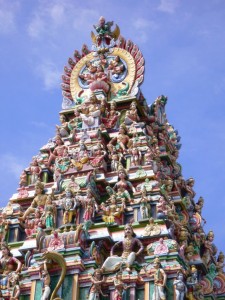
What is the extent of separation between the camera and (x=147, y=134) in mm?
34875

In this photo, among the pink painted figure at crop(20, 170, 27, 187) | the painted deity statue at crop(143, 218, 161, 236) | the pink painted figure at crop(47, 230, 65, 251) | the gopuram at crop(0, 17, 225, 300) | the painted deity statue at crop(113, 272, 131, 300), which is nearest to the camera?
the painted deity statue at crop(113, 272, 131, 300)

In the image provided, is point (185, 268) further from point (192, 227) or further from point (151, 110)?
point (151, 110)

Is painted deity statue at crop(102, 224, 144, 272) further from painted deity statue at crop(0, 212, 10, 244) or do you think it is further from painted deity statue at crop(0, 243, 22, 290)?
painted deity statue at crop(0, 212, 10, 244)

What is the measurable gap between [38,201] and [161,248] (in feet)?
18.4

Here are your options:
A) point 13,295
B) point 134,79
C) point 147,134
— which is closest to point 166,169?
point 147,134

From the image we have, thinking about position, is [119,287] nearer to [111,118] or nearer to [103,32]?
[111,118]

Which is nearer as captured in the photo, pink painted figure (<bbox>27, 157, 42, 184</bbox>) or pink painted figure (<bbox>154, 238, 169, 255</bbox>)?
pink painted figure (<bbox>154, 238, 169, 255</bbox>)

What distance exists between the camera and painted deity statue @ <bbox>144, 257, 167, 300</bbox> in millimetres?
25391

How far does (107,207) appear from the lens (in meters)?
28.9

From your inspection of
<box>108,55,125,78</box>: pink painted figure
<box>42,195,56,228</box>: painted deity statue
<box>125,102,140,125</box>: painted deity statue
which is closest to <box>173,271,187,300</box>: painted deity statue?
<box>42,195,56,228</box>: painted deity statue

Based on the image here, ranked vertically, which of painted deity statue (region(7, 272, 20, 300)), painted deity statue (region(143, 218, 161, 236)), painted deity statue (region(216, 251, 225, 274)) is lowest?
painted deity statue (region(7, 272, 20, 300))

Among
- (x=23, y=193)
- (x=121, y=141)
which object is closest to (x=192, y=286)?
(x=121, y=141)

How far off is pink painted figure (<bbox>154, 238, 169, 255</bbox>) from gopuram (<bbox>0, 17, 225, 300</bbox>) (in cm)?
4

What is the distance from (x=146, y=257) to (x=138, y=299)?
1.45 m
